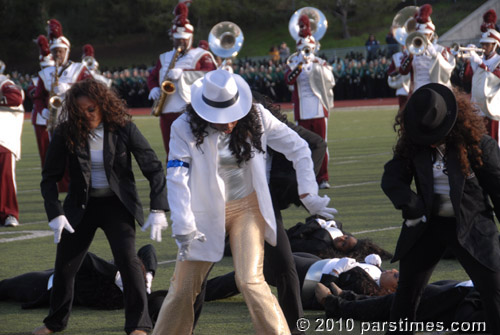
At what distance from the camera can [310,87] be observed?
14.4 meters

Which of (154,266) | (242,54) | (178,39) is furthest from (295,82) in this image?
(242,54)

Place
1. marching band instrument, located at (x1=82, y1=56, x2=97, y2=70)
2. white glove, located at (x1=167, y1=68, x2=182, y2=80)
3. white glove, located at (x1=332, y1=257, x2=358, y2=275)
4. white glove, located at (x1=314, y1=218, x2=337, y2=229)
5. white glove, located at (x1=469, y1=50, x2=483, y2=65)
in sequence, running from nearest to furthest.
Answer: white glove, located at (x1=332, y1=257, x2=358, y2=275), white glove, located at (x1=314, y1=218, x2=337, y2=229), white glove, located at (x1=167, y1=68, x2=182, y2=80), white glove, located at (x1=469, y1=50, x2=483, y2=65), marching band instrument, located at (x1=82, y1=56, x2=97, y2=70)

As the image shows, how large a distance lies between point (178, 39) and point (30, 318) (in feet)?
23.3

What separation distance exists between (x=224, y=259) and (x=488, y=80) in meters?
6.95

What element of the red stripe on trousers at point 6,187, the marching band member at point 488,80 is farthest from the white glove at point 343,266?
the marching band member at point 488,80

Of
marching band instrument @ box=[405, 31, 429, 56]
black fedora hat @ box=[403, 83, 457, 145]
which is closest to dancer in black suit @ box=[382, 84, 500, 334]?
black fedora hat @ box=[403, 83, 457, 145]

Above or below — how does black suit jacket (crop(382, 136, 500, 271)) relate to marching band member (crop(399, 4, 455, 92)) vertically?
above

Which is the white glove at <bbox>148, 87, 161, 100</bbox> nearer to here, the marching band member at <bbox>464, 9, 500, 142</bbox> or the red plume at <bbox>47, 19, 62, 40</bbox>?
the red plume at <bbox>47, 19, 62, 40</bbox>

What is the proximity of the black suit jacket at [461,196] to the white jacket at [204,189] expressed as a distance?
50 cm

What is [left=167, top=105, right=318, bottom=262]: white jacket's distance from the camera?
16.1ft

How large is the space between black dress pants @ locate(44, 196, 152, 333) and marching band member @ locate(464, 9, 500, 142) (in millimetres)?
8442

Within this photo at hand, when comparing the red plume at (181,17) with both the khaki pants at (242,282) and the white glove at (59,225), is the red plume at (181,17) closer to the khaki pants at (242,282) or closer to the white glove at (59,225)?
the white glove at (59,225)

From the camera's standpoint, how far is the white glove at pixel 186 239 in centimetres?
484

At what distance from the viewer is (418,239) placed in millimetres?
5016
